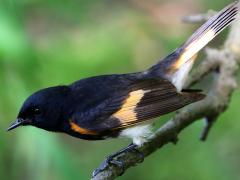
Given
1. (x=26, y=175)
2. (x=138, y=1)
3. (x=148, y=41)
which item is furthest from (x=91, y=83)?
(x=138, y=1)

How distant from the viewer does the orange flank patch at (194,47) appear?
3865 millimetres

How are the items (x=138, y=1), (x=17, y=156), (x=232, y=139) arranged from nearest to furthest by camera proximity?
1. (x=17, y=156)
2. (x=232, y=139)
3. (x=138, y=1)

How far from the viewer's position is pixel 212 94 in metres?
3.99

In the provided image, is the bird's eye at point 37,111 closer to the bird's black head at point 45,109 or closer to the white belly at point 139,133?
the bird's black head at point 45,109

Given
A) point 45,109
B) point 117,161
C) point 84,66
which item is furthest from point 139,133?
point 84,66

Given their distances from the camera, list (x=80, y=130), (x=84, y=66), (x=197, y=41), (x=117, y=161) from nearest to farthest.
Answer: (x=117, y=161) < (x=80, y=130) < (x=197, y=41) < (x=84, y=66)

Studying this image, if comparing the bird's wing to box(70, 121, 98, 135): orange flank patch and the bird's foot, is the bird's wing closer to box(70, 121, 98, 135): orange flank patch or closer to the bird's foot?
box(70, 121, 98, 135): orange flank patch

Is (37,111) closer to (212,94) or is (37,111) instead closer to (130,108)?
(130,108)

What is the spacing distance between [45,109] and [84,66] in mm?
1055

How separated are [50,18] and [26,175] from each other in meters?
1.28

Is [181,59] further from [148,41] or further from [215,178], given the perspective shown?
[148,41]

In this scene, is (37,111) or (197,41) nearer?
(37,111)

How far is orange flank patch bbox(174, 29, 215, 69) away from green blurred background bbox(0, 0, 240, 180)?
1.97ft

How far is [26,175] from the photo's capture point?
434 centimetres
